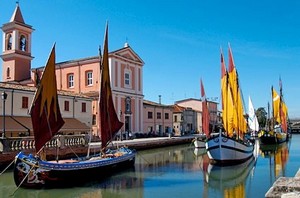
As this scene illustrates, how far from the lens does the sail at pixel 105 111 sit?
18359 millimetres

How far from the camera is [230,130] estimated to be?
27.2 meters

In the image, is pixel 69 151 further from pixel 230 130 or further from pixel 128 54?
pixel 128 54

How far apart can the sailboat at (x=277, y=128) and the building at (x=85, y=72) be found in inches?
714

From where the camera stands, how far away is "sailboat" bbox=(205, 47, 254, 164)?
79.8ft

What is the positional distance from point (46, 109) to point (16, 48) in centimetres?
3511

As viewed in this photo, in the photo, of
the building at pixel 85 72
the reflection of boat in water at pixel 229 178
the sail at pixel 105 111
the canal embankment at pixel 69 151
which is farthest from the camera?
the building at pixel 85 72

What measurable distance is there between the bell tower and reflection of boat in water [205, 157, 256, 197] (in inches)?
1351

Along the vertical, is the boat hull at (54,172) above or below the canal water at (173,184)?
above

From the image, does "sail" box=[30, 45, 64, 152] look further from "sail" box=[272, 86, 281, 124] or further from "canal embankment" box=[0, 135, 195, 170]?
"sail" box=[272, 86, 281, 124]

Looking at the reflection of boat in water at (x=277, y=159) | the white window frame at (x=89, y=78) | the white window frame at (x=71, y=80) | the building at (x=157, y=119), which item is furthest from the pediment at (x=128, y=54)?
the reflection of boat in water at (x=277, y=159)

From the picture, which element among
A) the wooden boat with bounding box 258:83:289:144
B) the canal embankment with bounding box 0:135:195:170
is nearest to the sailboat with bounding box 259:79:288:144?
the wooden boat with bounding box 258:83:289:144

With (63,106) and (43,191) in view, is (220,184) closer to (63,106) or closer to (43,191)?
(43,191)

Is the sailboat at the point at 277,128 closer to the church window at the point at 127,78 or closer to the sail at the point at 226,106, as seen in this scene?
the church window at the point at 127,78

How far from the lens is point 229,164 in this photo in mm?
24547
